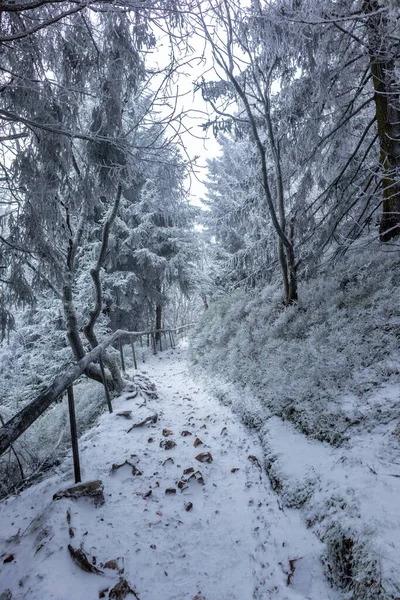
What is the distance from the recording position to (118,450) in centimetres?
372

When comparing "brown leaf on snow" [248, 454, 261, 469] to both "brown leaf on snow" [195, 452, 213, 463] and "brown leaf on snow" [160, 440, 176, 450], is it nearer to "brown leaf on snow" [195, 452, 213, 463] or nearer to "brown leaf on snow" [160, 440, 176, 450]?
"brown leaf on snow" [195, 452, 213, 463]

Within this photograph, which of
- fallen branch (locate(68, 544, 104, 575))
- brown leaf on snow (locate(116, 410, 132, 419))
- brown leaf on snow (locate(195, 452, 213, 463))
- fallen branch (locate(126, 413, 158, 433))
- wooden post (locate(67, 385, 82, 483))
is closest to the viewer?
fallen branch (locate(68, 544, 104, 575))

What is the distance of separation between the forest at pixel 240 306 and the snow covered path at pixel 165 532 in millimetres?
20

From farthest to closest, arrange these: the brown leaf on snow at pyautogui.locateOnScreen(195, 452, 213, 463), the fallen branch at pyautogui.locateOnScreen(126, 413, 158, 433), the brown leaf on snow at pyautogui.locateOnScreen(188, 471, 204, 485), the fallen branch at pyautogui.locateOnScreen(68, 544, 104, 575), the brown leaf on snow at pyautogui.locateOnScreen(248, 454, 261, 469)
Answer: the fallen branch at pyautogui.locateOnScreen(126, 413, 158, 433) → the brown leaf on snow at pyautogui.locateOnScreen(195, 452, 213, 463) → the brown leaf on snow at pyautogui.locateOnScreen(248, 454, 261, 469) → the brown leaf on snow at pyautogui.locateOnScreen(188, 471, 204, 485) → the fallen branch at pyautogui.locateOnScreen(68, 544, 104, 575)

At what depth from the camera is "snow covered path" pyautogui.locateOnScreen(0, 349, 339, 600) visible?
1.93 meters

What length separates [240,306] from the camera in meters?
8.63

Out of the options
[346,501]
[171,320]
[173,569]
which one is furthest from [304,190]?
[171,320]

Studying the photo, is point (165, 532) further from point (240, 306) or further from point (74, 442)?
point (240, 306)

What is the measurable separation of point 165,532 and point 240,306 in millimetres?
6527

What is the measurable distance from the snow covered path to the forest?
20 mm

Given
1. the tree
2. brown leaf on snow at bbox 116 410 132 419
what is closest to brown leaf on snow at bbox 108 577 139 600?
brown leaf on snow at bbox 116 410 132 419

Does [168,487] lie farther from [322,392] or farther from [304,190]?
[304,190]

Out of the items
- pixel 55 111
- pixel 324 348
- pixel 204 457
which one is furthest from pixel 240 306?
pixel 55 111

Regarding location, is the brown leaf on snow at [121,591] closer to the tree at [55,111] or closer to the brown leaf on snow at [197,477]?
the brown leaf on snow at [197,477]
